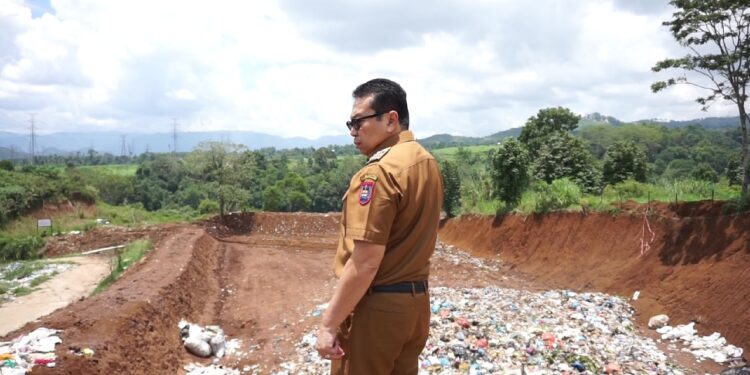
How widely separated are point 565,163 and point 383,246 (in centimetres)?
2343

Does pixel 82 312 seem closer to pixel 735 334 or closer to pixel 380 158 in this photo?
pixel 380 158

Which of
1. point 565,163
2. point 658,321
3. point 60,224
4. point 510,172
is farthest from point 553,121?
point 60,224

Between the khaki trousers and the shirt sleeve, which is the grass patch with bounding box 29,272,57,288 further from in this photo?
the shirt sleeve

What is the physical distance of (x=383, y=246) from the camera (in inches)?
71.7


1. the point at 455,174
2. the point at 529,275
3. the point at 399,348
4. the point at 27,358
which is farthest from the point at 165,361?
the point at 455,174

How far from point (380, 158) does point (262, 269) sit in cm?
1322

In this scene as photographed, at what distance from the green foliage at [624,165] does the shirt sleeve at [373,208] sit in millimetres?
22516

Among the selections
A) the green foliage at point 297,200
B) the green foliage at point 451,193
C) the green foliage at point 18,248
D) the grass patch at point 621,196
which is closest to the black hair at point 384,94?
the grass patch at point 621,196

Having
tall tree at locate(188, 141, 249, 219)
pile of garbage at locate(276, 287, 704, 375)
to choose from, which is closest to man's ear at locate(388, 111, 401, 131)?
pile of garbage at locate(276, 287, 704, 375)

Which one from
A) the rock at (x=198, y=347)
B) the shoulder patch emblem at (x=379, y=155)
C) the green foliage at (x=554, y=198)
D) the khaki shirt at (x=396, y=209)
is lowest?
the rock at (x=198, y=347)

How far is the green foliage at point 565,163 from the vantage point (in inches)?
905

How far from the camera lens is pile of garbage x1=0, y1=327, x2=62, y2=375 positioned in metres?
4.58

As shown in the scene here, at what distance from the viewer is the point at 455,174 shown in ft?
83.5

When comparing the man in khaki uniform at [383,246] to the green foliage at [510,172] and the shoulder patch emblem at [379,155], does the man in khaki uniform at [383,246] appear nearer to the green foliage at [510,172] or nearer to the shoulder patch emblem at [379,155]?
the shoulder patch emblem at [379,155]
